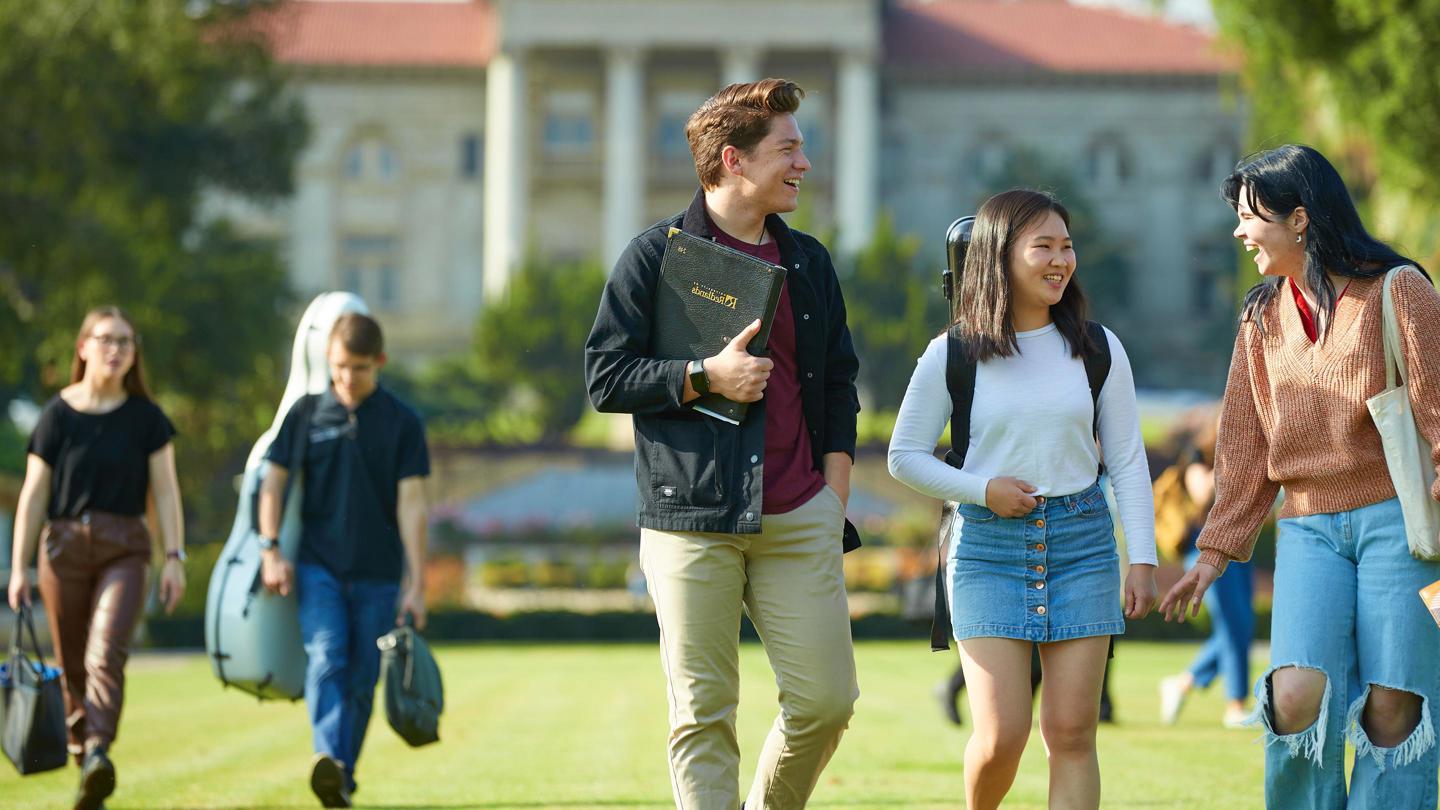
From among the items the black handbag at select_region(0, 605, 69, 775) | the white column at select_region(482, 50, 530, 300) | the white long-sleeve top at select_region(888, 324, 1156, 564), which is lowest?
the black handbag at select_region(0, 605, 69, 775)

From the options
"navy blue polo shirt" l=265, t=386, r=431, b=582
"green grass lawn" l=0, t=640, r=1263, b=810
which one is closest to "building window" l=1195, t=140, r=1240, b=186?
"green grass lawn" l=0, t=640, r=1263, b=810

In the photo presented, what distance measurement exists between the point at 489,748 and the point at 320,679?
10.5 ft

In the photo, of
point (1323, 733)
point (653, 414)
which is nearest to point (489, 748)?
point (653, 414)

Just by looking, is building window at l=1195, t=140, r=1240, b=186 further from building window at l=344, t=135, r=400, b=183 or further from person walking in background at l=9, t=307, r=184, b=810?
person walking in background at l=9, t=307, r=184, b=810

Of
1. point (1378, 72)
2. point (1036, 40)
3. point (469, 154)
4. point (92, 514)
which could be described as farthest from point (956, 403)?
point (1036, 40)

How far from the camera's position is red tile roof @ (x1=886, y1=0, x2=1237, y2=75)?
6556 cm

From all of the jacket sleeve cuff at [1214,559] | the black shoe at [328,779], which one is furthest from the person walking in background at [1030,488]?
the black shoe at [328,779]

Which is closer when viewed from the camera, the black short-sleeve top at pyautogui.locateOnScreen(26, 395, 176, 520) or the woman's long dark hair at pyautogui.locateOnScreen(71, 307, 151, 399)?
the black short-sleeve top at pyautogui.locateOnScreen(26, 395, 176, 520)

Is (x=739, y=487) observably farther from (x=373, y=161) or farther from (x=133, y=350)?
(x=373, y=161)

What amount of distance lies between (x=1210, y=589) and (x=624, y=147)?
2055 inches

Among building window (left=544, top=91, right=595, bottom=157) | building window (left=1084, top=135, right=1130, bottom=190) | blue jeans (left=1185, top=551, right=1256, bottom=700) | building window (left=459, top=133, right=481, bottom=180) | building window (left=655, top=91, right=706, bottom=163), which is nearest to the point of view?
blue jeans (left=1185, top=551, right=1256, bottom=700)

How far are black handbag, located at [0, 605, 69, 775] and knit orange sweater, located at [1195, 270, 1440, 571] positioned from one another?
4612 mm

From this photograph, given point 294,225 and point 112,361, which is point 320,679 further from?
point 294,225

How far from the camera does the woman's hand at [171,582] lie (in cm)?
803
